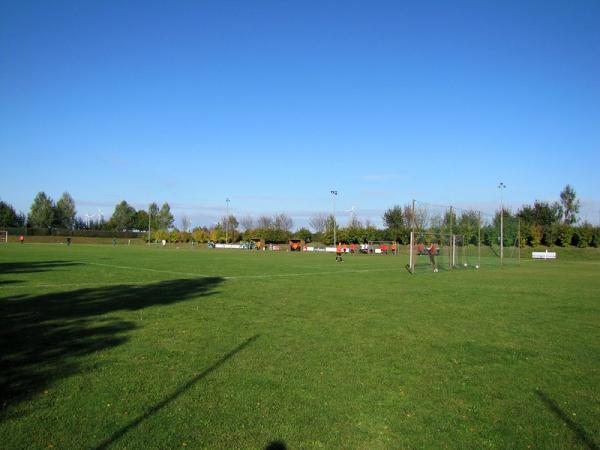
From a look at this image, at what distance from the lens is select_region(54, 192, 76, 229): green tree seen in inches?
4993

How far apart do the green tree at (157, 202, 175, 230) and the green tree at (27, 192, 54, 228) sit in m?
38.7

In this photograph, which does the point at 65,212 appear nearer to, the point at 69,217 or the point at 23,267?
the point at 69,217

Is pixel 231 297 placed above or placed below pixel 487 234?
below

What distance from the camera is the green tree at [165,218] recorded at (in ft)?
514

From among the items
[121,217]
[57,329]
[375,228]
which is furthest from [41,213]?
[57,329]

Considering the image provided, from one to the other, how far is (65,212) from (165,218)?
35051 millimetres

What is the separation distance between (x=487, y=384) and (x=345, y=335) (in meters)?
3.37

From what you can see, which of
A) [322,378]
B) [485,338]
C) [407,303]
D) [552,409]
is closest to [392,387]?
[322,378]

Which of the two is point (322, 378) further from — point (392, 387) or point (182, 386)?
point (182, 386)

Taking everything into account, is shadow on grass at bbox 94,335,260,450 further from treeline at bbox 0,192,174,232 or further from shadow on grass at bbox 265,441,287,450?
treeline at bbox 0,192,174,232

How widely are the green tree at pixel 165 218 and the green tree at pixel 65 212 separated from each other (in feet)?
98.9

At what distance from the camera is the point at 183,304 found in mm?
13367

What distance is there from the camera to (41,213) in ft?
395

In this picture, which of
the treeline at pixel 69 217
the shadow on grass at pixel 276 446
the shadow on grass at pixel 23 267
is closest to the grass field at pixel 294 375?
the shadow on grass at pixel 276 446
